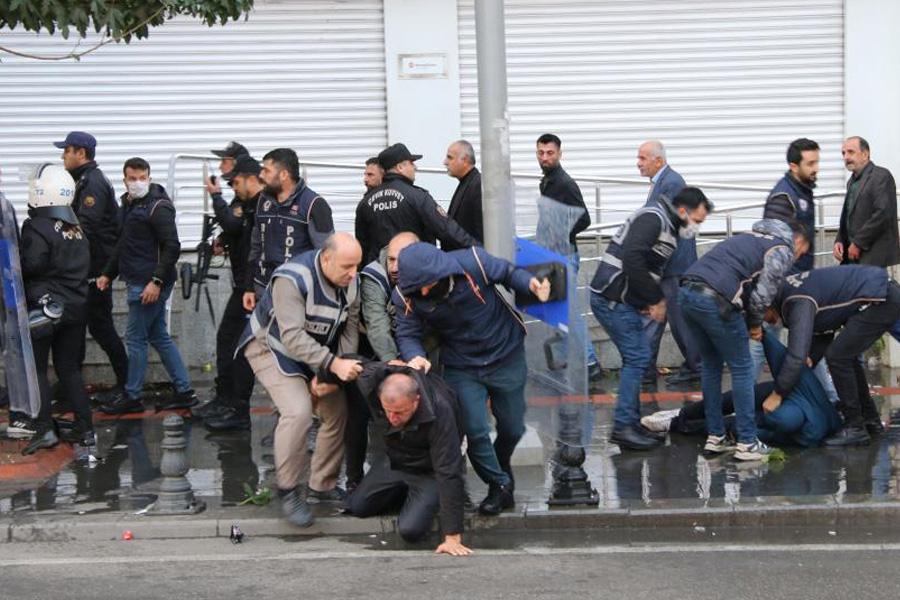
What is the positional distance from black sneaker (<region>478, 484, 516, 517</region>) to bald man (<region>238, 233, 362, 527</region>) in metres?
0.99

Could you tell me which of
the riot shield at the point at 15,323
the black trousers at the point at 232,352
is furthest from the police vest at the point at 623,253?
the riot shield at the point at 15,323

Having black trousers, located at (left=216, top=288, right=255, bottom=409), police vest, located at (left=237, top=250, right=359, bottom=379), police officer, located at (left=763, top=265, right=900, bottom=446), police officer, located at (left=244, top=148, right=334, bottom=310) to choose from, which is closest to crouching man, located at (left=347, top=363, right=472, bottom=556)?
police vest, located at (left=237, top=250, right=359, bottom=379)

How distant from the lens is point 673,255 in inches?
397

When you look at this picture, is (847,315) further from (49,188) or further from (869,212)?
(49,188)

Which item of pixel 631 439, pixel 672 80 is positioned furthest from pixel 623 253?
pixel 672 80

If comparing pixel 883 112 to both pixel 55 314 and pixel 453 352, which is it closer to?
pixel 453 352

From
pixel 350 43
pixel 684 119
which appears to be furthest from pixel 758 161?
pixel 350 43

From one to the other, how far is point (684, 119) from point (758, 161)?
0.85m

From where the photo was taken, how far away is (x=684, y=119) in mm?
13094

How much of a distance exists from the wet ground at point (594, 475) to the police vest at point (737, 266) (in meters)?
1.11

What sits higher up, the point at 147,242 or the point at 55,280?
the point at 147,242

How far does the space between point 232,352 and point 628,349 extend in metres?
3.08

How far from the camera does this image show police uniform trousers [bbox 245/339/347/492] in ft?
24.9

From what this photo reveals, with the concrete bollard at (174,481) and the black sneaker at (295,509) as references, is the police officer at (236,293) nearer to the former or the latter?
the concrete bollard at (174,481)
